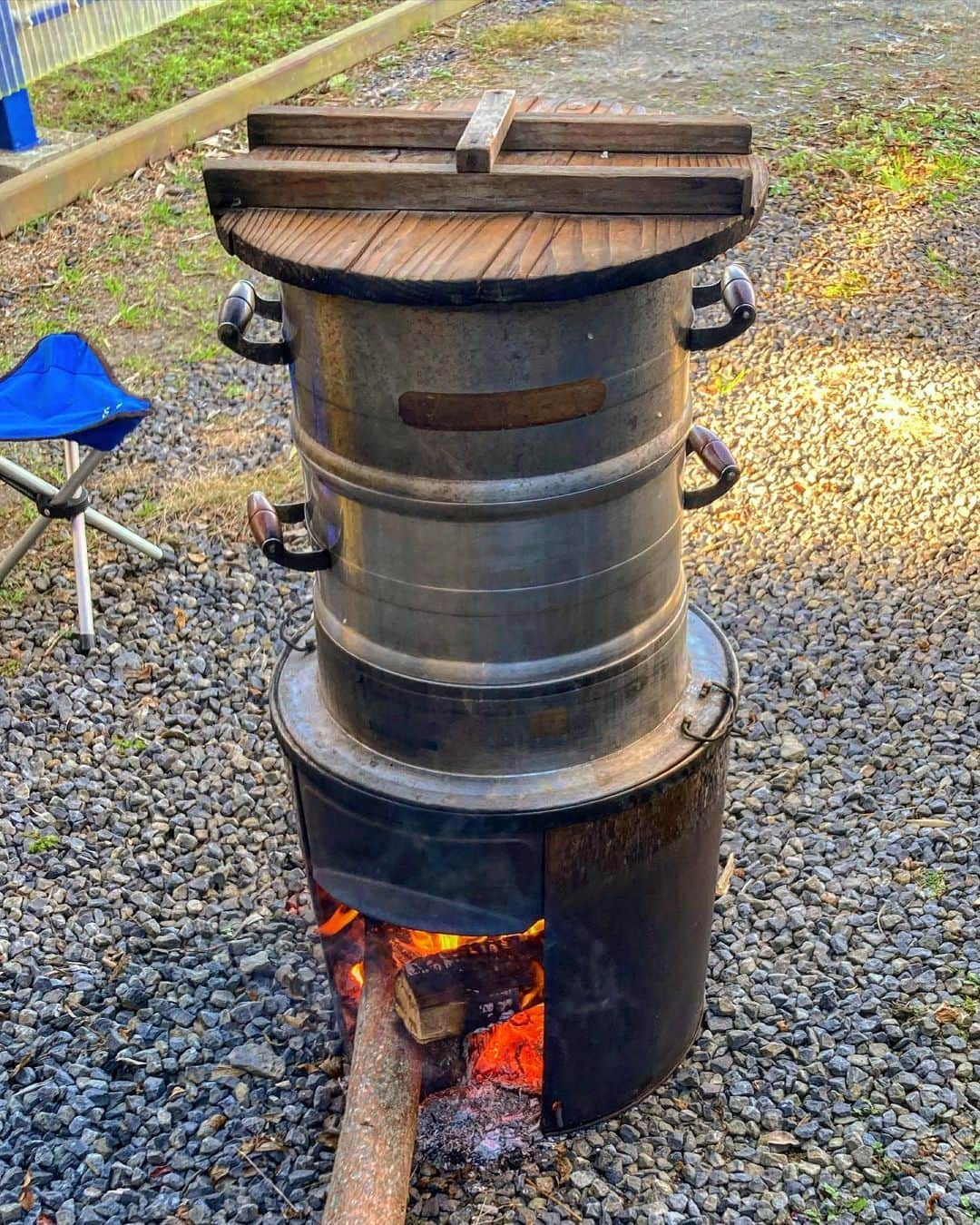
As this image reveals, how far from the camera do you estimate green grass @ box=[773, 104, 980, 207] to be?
324 inches

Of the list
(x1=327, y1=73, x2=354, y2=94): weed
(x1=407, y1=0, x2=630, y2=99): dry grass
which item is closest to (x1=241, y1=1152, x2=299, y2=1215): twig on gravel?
(x1=407, y1=0, x2=630, y2=99): dry grass

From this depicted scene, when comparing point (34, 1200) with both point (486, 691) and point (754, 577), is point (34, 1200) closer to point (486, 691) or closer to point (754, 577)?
point (486, 691)

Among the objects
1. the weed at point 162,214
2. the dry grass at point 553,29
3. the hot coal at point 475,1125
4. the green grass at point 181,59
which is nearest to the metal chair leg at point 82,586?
the hot coal at point 475,1125

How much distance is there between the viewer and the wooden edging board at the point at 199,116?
8.44m

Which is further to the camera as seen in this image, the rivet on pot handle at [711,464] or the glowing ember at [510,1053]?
the glowing ember at [510,1053]

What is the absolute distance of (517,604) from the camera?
2414 millimetres

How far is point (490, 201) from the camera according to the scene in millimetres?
2256

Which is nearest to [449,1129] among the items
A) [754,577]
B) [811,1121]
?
[811,1121]

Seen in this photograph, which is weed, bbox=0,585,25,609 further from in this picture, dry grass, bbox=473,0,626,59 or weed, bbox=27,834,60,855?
dry grass, bbox=473,0,626,59

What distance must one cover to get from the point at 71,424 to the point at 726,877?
110 inches

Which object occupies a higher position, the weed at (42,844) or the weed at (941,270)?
the weed at (941,270)

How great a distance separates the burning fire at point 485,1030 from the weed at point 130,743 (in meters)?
1.56

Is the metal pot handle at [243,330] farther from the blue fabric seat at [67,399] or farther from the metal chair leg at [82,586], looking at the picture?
the metal chair leg at [82,586]

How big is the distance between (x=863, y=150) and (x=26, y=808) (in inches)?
269
